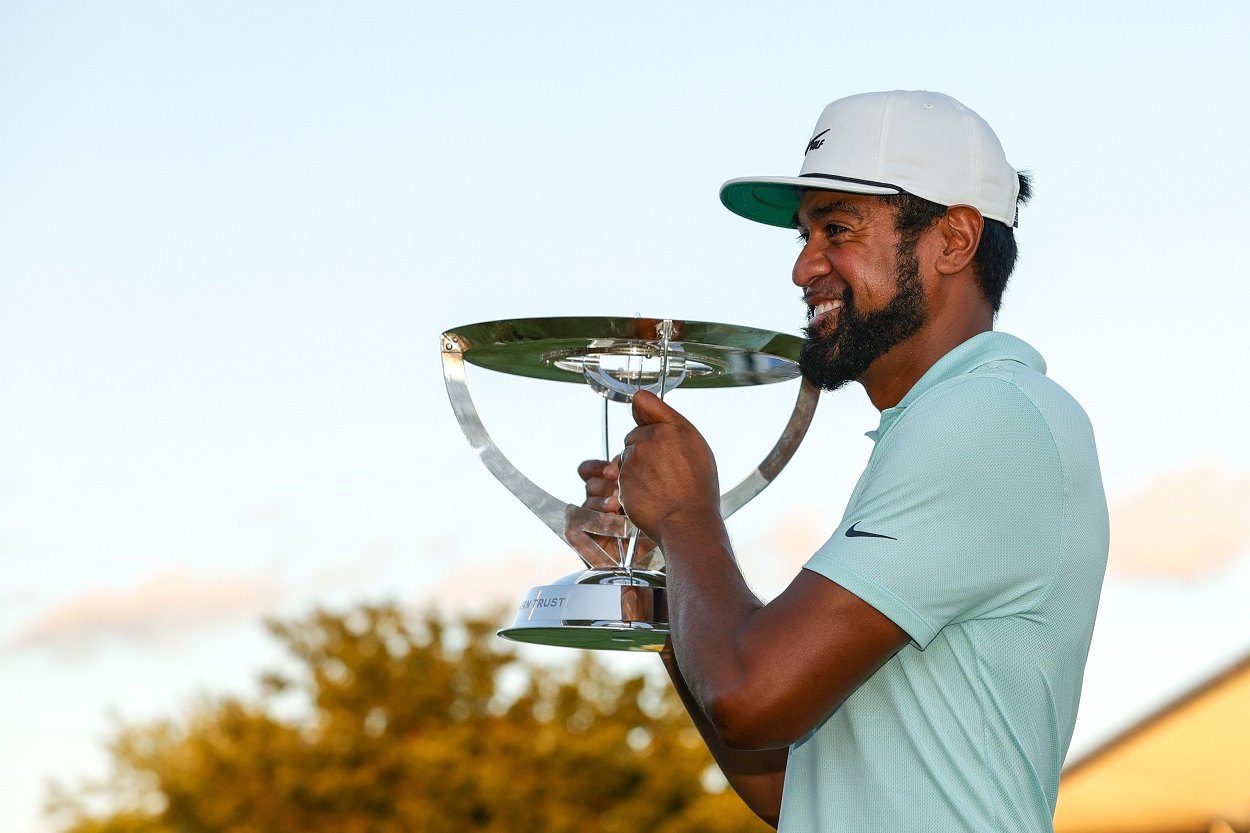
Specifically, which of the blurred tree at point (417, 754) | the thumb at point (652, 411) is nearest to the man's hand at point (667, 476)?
the thumb at point (652, 411)

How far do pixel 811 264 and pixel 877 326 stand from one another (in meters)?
0.17

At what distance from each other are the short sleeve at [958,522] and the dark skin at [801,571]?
46mm

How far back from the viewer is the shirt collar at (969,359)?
7.22 ft

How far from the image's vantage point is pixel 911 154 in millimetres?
2389

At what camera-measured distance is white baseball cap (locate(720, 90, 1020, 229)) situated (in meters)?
2.38

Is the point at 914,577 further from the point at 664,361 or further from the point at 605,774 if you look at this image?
the point at 605,774

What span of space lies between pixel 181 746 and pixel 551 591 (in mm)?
12970

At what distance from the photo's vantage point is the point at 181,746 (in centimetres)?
1454

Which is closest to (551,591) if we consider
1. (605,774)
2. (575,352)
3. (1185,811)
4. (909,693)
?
(575,352)

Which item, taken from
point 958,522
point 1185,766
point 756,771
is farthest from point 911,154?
point 1185,766

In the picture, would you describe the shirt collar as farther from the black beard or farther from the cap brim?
the cap brim

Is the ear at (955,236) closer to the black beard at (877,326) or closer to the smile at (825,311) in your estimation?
Answer: the black beard at (877,326)

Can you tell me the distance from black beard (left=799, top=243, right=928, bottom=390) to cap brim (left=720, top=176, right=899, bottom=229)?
0.13 metres

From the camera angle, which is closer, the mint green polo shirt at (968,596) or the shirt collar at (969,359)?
the mint green polo shirt at (968,596)
